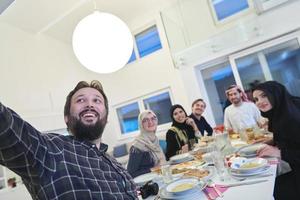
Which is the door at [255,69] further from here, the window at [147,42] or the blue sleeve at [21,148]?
the blue sleeve at [21,148]

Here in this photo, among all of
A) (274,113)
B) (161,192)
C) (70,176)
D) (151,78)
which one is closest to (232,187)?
(161,192)

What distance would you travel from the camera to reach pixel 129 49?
2.04m

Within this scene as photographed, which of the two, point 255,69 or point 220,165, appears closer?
point 220,165

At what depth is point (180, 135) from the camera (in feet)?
8.55

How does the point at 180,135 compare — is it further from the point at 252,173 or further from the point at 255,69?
the point at 255,69

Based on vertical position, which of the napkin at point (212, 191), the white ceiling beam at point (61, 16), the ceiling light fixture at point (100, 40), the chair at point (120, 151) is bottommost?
the chair at point (120, 151)

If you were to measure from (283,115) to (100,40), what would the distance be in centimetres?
155

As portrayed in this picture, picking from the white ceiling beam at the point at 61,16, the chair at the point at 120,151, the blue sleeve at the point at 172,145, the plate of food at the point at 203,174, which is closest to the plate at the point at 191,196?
the plate of food at the point at 203,174

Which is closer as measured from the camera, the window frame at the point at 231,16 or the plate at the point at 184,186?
the plate at the point at 184,186

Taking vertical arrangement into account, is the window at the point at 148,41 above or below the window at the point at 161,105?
above

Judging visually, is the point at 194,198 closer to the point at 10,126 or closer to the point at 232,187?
the point at 232,187

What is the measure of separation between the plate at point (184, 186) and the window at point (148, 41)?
176 inches

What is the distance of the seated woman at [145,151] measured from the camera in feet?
6.41

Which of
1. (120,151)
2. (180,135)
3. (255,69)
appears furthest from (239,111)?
(120,151)
